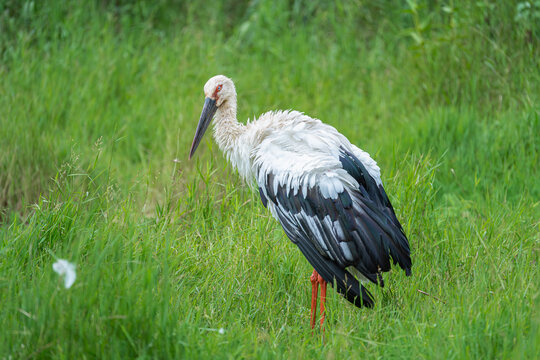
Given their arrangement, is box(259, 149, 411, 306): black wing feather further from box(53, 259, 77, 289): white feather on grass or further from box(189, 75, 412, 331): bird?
box(53, 259, 77, 289): white feather on grass

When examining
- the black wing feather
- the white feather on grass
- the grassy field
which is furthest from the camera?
the black wing feather

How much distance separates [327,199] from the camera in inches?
136

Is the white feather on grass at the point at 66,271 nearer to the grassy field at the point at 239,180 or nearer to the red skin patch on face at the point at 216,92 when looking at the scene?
the grassy field at the point at 239,180

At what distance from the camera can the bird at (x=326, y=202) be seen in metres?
3.36

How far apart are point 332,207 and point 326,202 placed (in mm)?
45

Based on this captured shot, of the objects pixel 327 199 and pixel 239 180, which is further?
pixel 239 180

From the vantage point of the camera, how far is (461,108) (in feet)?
18.7

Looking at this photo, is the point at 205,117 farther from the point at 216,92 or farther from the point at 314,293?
the point at 314,293

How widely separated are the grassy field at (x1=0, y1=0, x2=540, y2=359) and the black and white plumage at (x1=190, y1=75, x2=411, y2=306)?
285 millimetres

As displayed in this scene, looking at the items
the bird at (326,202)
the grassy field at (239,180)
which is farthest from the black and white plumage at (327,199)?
the grassy field at (239,180)

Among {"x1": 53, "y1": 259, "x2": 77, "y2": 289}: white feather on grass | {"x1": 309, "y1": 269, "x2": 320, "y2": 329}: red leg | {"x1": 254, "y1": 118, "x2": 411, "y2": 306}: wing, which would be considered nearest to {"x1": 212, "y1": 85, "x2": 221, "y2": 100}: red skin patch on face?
{"x1": 254, "y1": 118, "x2": 411, "y2": 306}: wing

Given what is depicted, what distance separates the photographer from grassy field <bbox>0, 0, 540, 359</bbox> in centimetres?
286

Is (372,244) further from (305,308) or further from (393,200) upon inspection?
(393,200)

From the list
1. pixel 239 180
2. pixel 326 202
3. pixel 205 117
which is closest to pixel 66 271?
pixel 326 202
